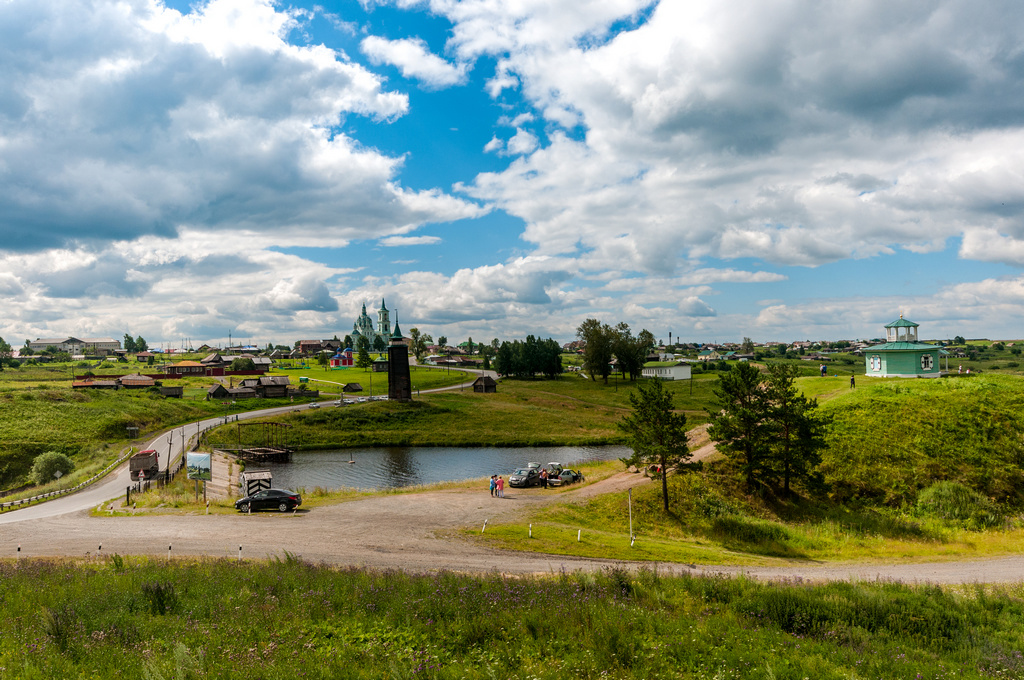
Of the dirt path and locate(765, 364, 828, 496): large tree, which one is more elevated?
locate(765, 364, 828, 496): large tree

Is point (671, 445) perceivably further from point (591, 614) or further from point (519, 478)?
point (591, 614)

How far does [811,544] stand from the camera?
27797 millimetres

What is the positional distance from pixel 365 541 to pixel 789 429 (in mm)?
27087

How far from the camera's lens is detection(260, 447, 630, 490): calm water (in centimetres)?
5362

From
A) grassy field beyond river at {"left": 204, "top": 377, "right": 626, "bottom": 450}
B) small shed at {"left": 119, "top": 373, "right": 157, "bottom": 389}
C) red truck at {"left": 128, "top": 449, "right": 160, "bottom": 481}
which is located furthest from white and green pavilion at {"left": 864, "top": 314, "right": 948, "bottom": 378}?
small shed at {"left": 119, "top": 373, "right": 157, "bottom": 389}

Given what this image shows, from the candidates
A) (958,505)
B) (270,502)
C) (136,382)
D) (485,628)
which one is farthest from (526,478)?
(136,382)

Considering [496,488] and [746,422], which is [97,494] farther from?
[746,422]

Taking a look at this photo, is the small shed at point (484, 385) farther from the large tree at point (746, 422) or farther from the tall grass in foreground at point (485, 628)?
the tall grass in foreground at point (485, 628)

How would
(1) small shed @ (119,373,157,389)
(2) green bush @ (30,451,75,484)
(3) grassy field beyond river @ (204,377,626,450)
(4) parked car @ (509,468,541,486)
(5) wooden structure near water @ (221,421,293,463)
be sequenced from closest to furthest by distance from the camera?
(4) parked car @ (509,468,541,486) < (2) green bush @ (30,451,75,484) < (5) wooden structure near water @ (221,421,293,463) < (3) grassy field beyond river @ (204,377,626,450) < (1) small shed @ (119,373,157,389)

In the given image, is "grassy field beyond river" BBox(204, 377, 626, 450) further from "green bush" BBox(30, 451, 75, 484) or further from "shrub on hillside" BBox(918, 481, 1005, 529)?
"shrub on hillside" BBox(918, 481, 1005, 529)

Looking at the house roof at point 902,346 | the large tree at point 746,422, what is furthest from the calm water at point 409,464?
the house roof at point 902,346

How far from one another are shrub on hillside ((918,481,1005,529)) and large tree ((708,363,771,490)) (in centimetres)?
924

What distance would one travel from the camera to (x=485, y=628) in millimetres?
10703

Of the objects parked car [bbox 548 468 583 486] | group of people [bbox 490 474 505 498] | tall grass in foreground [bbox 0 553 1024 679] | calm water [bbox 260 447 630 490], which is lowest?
calm water [bbox 260 447 630 490]
